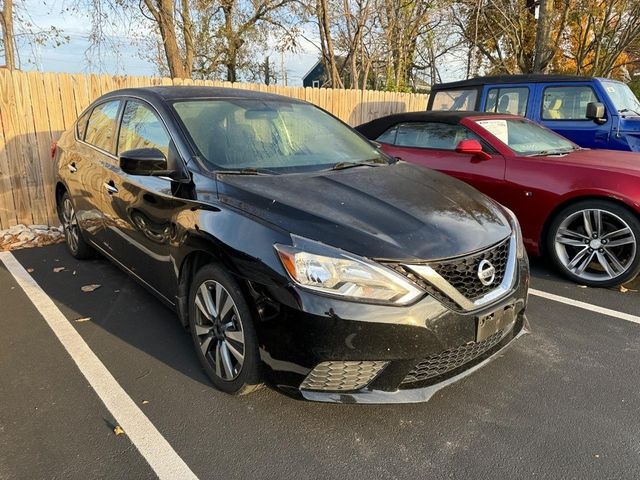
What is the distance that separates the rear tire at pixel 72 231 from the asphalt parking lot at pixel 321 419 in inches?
56.4

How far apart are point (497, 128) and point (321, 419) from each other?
3777mm

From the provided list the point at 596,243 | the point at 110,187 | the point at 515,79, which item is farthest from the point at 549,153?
the point at 110,187

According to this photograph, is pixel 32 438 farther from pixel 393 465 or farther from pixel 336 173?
pixel 336 173

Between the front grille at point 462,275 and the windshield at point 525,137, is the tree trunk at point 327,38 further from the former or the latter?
the front grille at point 462,275

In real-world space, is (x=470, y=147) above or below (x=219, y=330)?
above

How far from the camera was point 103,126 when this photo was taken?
405cm

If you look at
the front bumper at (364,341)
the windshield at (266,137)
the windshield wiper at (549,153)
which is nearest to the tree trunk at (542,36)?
the windshield wiper at (549,153)

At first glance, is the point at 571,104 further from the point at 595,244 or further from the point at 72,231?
the point at 72,231

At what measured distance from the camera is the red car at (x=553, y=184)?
4.01 meters

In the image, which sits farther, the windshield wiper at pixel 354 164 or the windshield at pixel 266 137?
the windshield wiper at pixel 354 164

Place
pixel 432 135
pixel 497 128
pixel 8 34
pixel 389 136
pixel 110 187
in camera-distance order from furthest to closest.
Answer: pixel 8 34, pixel 389 136, pixel 432 135, pixel 497 128, pixel 110 187

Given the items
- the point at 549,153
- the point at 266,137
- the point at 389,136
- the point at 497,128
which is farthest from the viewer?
the point at 389,136

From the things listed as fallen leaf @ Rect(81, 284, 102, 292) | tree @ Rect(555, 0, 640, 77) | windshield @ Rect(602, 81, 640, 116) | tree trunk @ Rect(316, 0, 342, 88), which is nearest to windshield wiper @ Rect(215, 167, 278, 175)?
fallen leaf @ Rect(81, 284, 102, 292)

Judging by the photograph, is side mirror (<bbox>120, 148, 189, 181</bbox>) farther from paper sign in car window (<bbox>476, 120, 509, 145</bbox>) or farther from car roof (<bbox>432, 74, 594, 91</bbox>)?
car roof (<bbox>432, 74, 594, 91</bbox>)
